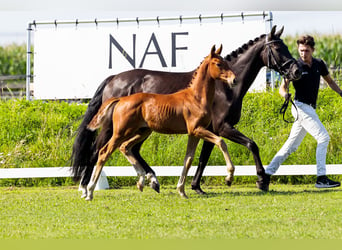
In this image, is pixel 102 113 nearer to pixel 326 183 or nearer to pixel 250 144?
pixel 250 144

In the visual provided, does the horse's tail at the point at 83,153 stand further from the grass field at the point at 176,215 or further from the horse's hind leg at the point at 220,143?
the horse's hind leg at the point at 220,143

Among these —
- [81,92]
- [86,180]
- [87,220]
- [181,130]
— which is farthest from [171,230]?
[81,92]

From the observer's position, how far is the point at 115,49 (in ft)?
52.8

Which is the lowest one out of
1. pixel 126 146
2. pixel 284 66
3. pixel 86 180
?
pixel 86 180

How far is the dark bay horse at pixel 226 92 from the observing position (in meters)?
9.60

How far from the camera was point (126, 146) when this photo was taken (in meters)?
9.29

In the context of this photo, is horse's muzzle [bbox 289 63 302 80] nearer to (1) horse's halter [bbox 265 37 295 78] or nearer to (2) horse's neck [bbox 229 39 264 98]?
(1) horse's halter [bbox 265 37 295 78]

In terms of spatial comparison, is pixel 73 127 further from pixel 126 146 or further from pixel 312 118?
pixel 312 118

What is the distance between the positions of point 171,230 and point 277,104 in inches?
331

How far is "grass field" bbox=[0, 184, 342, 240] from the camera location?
6.08 metres

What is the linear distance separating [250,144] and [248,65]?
1369 millimetres

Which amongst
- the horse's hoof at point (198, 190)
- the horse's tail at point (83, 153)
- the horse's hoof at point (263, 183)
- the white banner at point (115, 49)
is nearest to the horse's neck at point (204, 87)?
the horse's hoof at point (263, 183)

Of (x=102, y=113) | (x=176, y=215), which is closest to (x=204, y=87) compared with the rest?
(x=102, y=113)

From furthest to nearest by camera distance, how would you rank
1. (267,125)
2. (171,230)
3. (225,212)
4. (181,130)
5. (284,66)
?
1. (267,125)
2. (284,66)
3. (181,130)
4. (225,212)
5. (171,230)
